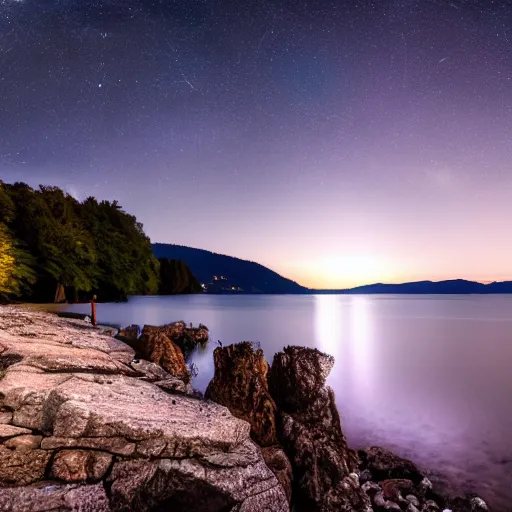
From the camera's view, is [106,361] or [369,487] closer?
[369,487]

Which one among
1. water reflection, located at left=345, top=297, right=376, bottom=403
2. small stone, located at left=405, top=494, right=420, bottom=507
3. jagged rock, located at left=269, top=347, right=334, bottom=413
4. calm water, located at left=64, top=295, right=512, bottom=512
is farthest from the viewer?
water reflection, located at left=345, top=297, right=376, bottom=403

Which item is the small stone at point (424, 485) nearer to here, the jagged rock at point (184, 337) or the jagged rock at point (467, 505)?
the jagged rock at point (467, 505)

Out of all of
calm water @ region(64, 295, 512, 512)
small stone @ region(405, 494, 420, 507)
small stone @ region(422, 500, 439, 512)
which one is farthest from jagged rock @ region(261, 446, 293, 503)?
calm water @ region(64, 295, 512, 512)

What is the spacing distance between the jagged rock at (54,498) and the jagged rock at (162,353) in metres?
7.19

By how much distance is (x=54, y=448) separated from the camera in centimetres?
572

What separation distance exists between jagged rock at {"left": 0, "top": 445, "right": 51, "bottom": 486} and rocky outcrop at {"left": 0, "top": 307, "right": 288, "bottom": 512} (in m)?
0.01

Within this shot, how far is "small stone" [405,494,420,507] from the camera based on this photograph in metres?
7.46

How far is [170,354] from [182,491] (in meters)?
7.81

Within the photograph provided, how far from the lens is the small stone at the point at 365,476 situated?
27.7ft

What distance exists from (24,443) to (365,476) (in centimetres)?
731

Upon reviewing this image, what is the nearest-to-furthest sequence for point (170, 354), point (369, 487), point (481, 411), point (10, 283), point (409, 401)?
point (369, 487), point (170, 354), point (481, 411), point (409, 401), point (10, 283)

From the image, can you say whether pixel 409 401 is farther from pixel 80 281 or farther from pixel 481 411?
pixel 80 281

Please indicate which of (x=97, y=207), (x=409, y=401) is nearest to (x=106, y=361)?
(x=409, y=401)

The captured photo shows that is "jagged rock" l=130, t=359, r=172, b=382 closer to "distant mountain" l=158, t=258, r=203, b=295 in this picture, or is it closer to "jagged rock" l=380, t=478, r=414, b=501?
"jagged rock" l=380, t=478, r=414, b=501
